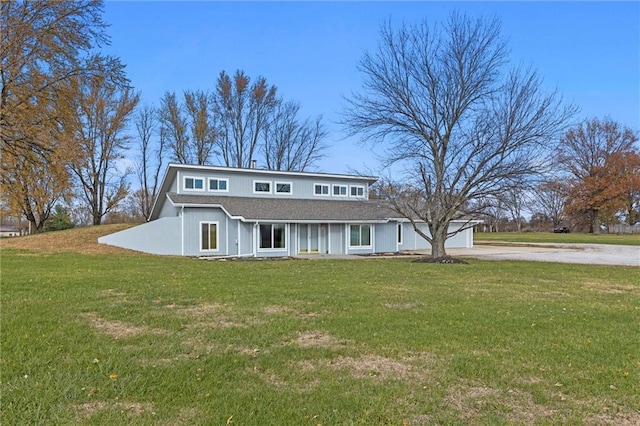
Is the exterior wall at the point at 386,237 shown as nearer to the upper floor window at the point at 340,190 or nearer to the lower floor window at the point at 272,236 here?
the upper floor window at the point at 340,190

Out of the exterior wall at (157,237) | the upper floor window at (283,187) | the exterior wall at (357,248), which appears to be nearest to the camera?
the exterior wall at (157,237)

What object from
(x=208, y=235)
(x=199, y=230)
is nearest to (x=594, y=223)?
(x=208, y=235)

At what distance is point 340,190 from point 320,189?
62.1 inches

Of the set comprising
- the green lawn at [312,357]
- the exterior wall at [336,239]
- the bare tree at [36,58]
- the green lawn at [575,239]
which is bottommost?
the green lawn at [312,357]

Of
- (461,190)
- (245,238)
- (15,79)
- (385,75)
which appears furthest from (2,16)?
(461,190)

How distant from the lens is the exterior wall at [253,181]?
23655 millimetres

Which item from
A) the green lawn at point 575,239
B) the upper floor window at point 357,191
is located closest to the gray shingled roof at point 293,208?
the upper floor window at point 357,191

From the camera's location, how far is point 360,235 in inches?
1005

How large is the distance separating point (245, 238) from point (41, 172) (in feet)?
31.4

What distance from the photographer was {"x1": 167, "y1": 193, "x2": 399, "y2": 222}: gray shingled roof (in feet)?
72.5

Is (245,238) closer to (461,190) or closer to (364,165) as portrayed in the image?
(364,165)

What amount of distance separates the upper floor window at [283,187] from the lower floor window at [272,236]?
3.44 m

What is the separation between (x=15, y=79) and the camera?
15195mm

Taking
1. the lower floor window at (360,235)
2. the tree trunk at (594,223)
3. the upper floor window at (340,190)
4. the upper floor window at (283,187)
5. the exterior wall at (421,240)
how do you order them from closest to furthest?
the lower floor window at (360,235), the upper floor window at (283,187), the upper floor window at (340,190), the exterior wall at (421,240), the tree trunk at (594,223)
